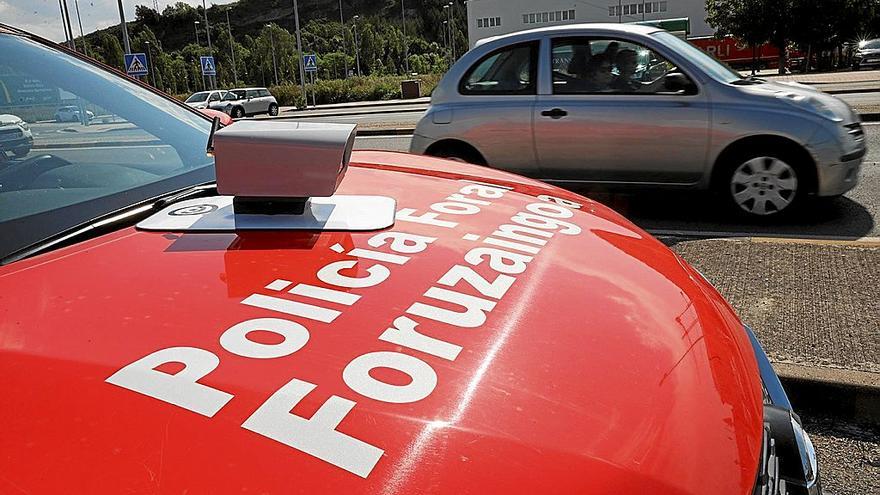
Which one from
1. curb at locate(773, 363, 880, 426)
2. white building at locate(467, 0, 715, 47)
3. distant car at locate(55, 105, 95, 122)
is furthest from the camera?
white building at locate(467, 0, 715, 47)

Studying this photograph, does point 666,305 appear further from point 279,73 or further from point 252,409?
point 279,73

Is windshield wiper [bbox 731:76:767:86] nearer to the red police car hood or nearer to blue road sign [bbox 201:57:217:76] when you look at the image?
the red police car hood

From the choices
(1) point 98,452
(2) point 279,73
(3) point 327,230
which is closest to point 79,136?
(3) point 327,230

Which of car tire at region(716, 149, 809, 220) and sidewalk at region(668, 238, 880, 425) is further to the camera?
car tire at region(716, 149, 809, 220)

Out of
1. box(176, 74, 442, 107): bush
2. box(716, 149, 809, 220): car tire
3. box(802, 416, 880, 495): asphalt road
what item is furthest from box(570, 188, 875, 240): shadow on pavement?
box(176, 74, 442, 107): bush

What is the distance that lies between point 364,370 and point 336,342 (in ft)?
0.28

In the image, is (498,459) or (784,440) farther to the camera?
(784,440)

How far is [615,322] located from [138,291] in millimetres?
855

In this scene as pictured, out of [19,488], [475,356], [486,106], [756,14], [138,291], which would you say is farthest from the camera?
[756,14]

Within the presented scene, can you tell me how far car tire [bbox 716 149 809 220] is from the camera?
5.23 meters

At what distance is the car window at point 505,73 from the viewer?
601 cm

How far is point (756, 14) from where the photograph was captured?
129 feet

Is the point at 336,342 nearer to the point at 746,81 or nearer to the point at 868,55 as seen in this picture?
the point at 746,81

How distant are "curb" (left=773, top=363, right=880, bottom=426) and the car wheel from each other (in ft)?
9.39
